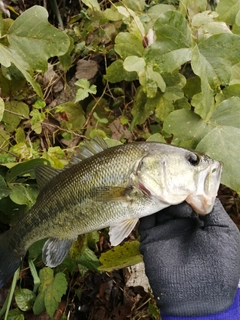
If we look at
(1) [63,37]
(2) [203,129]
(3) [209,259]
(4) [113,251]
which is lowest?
(4) [113,251]

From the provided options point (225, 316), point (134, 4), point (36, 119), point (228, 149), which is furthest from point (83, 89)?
point (225, 316)

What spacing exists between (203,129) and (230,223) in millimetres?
476

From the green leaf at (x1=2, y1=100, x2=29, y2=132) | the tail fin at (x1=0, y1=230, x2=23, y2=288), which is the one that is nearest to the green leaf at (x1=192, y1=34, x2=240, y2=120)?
the tail fin at (x1=0, y1=230, x2=23, y2=288)

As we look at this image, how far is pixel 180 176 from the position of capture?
1.75m

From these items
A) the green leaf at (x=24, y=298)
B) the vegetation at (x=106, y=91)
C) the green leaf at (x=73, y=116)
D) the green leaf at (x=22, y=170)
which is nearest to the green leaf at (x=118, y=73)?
the vegetation at (x=106, y=91)

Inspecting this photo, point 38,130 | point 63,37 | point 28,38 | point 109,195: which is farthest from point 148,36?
point 109,195

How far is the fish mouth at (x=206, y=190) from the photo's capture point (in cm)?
170

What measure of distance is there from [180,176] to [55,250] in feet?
2.16

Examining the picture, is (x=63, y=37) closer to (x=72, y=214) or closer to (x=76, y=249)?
(x=72, y=214)

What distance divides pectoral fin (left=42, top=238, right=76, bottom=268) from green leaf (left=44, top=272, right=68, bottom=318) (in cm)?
44

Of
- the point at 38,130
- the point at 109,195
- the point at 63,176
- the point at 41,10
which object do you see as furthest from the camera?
the point at 38,130

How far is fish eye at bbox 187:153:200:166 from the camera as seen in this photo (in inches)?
68.6

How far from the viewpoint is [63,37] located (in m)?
2.21

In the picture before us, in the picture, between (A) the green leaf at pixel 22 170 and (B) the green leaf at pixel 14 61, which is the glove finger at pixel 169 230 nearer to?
(A) the green leaf at pixel 22 170
